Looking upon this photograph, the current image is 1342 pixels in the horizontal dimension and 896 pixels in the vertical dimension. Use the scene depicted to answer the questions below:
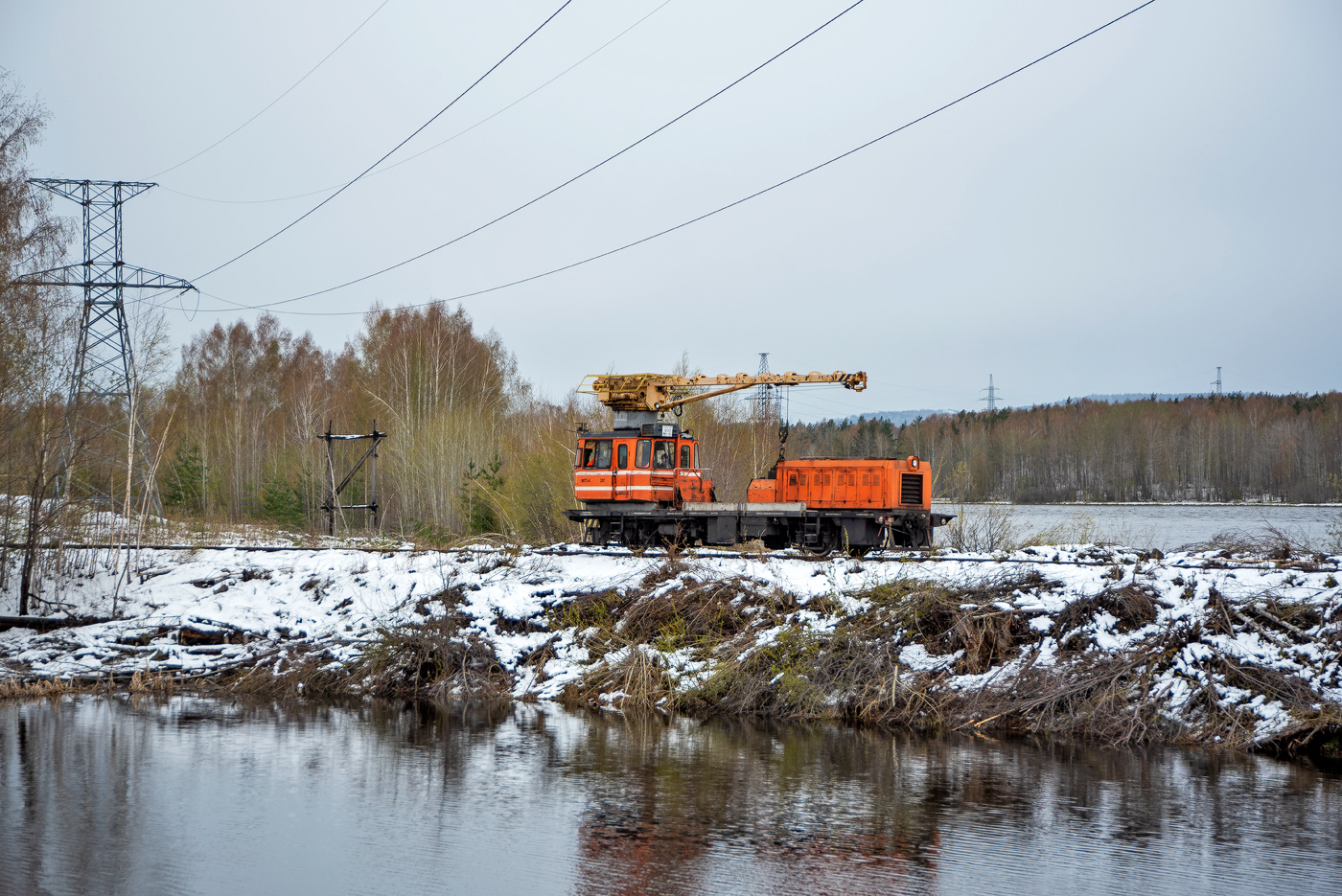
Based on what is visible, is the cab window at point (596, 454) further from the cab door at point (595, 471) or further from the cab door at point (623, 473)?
the cab door at point (623, 473)

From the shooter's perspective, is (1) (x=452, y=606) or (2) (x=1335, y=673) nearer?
(2) (x=1335, y=673)

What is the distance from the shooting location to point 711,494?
24969mm

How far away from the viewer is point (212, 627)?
17.6m

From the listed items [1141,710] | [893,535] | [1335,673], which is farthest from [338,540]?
[1335,673]

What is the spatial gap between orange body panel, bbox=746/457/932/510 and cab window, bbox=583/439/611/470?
143 inches

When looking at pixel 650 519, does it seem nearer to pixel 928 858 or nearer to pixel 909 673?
pixel 909 673

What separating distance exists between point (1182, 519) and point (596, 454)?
170 ft

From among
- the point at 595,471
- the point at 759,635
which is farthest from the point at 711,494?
the point at 759,635

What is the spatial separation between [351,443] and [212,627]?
34.3 meters

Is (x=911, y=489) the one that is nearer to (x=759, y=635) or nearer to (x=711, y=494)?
(x=711, y=494)

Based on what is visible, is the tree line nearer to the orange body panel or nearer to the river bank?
the orange body panel

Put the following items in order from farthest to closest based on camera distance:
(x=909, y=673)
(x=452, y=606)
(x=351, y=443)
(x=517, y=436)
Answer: (x=351, y=443), (x=517, y=436), (x=452, y=606), (x=909, y=673)

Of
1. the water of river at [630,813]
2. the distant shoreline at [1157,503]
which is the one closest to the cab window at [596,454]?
the water of river at [630,813]

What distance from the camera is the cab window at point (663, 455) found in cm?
2353
